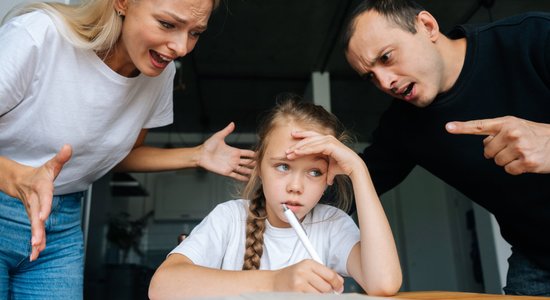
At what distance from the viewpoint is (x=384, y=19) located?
1087mm

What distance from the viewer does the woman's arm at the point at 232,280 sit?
0.68m

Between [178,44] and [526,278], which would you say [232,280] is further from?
[526,278]

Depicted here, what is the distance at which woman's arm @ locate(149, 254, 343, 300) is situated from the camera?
2.22ft

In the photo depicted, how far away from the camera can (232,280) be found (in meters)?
0.76

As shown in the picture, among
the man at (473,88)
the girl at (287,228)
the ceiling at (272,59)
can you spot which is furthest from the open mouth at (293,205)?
the ceiling at (272,59)

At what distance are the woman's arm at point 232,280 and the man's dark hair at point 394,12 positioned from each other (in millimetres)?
668

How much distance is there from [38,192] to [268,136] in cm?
60

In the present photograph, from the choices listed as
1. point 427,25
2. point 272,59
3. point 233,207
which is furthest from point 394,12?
point 272,59

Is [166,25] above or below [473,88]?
above

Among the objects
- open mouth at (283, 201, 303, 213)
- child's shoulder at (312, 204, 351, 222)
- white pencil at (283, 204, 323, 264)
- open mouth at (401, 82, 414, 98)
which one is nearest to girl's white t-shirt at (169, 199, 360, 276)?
child's shoulder at (312, 204, 351, 222)

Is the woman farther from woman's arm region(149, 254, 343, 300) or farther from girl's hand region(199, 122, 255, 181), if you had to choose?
woman's arm region(149, 254, 343, 300)

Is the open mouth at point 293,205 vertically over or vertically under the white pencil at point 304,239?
over

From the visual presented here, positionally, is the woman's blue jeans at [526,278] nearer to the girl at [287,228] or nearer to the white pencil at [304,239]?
the girl at [287,228]

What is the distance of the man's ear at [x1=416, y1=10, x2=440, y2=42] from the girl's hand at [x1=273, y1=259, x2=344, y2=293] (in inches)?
29.1
